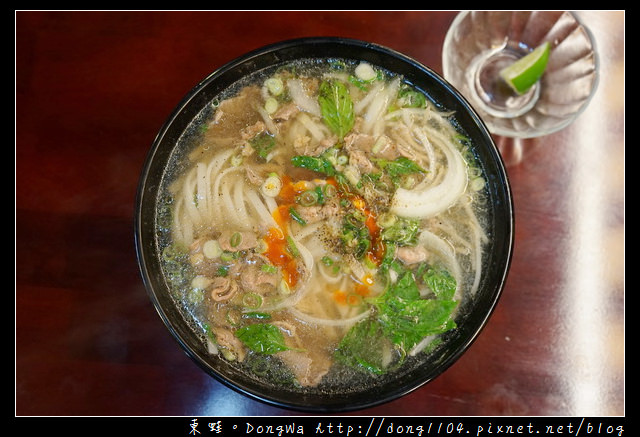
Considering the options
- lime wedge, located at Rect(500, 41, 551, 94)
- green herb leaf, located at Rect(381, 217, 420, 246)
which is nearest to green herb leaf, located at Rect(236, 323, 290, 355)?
green herb leaf, located at Rect(381, 217, 420, 246)

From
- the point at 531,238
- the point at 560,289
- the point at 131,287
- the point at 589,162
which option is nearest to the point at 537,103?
the point at 589,162

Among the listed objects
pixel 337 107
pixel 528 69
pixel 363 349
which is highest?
pixel 528 69

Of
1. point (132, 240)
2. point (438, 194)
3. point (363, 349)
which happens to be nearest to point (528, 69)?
point (438, 194)

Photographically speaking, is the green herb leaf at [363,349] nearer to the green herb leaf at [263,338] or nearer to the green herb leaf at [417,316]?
the green herb leaf at [417,316]

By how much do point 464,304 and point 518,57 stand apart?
1299 millimetres

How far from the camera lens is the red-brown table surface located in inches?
93.1

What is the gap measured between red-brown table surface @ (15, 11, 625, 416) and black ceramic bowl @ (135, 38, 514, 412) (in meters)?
0.42

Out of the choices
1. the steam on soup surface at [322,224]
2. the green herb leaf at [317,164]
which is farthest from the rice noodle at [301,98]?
the green herb leaf at [317,164]

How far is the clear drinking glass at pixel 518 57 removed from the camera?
7.89 feet

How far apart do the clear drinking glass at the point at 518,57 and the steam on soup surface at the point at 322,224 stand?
1.56 feet

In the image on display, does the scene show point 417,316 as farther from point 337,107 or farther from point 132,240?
point 132,240

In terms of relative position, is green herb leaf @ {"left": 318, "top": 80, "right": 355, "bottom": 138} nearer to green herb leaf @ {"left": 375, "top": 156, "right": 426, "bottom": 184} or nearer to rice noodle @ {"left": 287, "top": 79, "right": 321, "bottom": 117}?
rice noodle @ {"left": 287, "top": 79, "right": 321, "bottom": 117}

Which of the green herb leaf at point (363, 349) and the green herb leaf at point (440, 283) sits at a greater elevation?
the green herb leaf at point (440, 283)

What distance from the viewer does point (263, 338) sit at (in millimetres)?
1997
